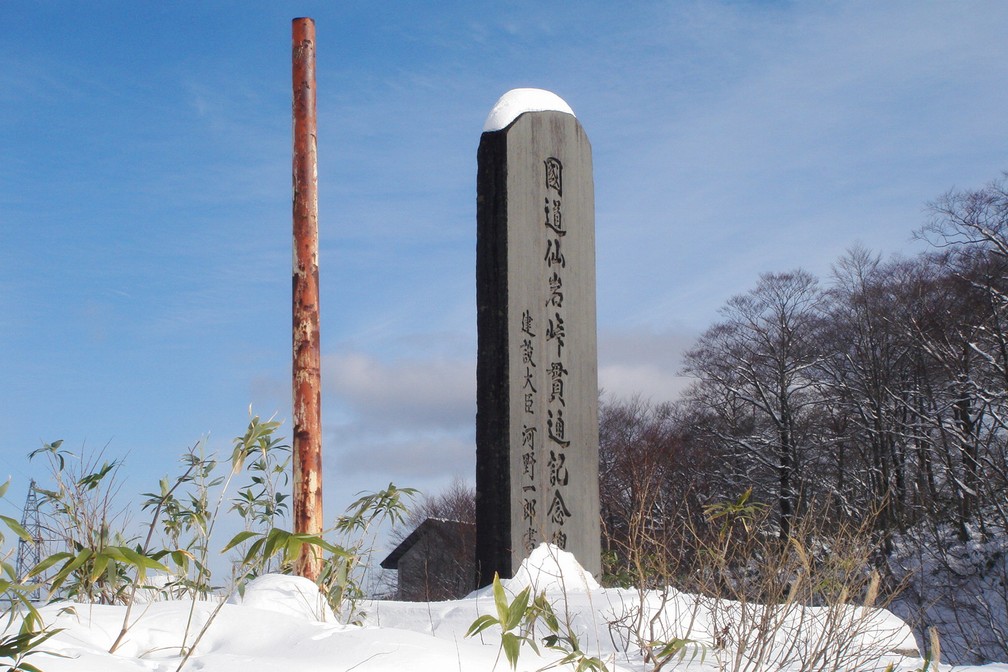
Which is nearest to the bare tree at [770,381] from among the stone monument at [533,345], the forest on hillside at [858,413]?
the forest on hillside at [858,413]

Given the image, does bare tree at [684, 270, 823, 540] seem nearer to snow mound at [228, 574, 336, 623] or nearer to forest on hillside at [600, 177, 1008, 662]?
forest on hillside at [600, 177, 1008, 662]

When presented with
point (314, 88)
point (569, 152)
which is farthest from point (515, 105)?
point (314, 88)

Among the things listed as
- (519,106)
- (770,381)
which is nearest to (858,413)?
(770,381)

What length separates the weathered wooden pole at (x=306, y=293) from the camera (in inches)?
208

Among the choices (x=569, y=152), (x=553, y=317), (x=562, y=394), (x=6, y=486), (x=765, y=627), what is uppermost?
(x=569, y=152)

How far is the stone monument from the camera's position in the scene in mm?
5465

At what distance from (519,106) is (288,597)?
400cm

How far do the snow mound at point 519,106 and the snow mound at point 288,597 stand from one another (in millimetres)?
3612

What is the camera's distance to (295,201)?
5.55 m

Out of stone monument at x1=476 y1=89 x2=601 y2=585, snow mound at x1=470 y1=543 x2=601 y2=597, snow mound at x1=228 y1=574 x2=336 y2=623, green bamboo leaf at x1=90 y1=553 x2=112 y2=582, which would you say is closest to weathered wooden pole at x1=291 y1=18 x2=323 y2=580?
stone monument at x1=476 y1=89 x2=601 y2=585

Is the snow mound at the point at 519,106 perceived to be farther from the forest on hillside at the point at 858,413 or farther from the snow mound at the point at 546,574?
the forest on hillside at the point at 858,413

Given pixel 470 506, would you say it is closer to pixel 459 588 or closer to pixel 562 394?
pixel 459 588

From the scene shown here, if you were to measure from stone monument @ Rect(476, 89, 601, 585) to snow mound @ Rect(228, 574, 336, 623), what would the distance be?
2.27 metres

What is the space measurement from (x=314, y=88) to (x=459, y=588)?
45.7 ft
